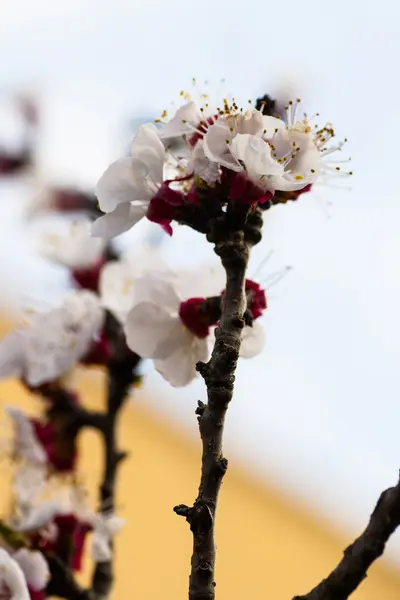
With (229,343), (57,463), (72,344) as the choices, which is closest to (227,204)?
(229,343)

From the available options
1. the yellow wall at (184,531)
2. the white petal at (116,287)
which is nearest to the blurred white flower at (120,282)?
the white petal at (116,287)

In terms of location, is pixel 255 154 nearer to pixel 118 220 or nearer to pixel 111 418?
pixel 118 220

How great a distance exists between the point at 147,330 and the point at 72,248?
298mm

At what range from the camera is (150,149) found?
39cm

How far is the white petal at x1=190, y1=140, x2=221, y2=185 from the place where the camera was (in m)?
0.39

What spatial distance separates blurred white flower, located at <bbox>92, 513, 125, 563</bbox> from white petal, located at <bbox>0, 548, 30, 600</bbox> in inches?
4.8

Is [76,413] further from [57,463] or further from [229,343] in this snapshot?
[229,343]

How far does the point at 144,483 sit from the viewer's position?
273 centimetres

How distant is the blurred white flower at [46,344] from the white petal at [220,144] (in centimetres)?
26

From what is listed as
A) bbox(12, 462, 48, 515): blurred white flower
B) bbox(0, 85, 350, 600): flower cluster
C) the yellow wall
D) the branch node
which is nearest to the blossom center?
bbox(0, 85, 350, 600): flower cluster

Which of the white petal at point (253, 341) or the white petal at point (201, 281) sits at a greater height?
the white petal at point (201, 281)

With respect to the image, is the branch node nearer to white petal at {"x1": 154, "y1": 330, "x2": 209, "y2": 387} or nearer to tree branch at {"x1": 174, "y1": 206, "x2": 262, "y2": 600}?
tree branch at {"x1": 174, "y1": 206, "x2": 262, "y2": 600}

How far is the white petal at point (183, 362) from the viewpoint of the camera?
430 millimetres

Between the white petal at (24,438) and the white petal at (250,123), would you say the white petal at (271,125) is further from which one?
the white petal at (24,438)
